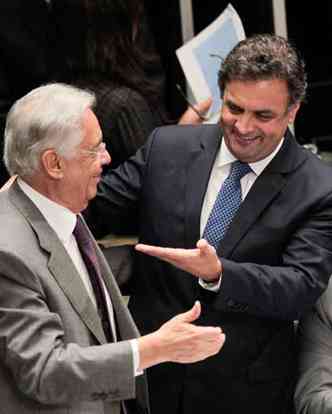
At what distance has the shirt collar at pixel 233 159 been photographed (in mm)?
2811

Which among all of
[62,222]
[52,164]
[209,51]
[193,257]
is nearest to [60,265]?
[62,222]

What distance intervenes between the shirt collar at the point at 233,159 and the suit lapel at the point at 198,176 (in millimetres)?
19

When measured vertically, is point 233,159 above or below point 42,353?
above

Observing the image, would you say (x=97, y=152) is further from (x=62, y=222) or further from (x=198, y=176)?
(x=198, y=176)

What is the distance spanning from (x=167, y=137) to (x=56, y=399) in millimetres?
1030

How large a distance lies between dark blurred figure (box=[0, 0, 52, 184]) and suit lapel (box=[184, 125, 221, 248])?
2.03ft

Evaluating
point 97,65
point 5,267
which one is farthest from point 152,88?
point 5,267

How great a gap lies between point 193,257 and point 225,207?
37cm

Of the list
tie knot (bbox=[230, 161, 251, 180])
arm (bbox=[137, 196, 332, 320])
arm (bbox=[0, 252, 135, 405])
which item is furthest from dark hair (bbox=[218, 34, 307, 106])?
arm (bbox=[0, 252, 135, 405])

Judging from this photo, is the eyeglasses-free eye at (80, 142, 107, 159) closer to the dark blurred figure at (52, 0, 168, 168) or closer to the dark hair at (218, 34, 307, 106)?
the dark hair at (218, 34, 307, 106)

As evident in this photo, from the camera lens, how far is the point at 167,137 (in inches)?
115

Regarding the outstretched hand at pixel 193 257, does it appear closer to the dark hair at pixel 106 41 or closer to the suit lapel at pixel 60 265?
the suit lapel at pixel 60 265

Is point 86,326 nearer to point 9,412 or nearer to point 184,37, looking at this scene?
point 9,412

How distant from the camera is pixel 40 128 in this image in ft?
7.27
